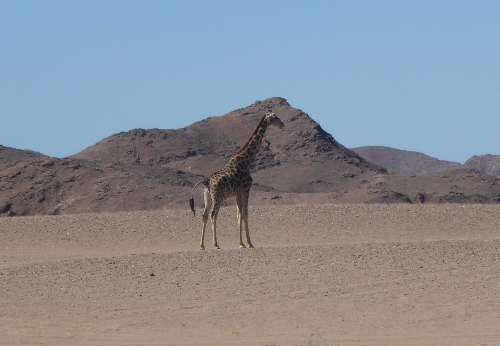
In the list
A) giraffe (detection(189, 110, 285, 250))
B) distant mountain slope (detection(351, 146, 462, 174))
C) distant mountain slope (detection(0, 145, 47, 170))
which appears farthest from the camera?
distant mountain slope (detection(351, 146, 462, 174))

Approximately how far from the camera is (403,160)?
107062mm

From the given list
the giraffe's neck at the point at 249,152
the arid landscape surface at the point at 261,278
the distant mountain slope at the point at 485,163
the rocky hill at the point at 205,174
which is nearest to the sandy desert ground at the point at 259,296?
the arid landscape surface at the point at 261,278

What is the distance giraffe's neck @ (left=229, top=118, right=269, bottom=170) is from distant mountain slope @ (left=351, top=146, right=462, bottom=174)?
8165 cm

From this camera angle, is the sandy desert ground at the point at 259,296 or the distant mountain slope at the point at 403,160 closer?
the sandy desert ground at the point at 259,296

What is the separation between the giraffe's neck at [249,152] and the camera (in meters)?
16.8

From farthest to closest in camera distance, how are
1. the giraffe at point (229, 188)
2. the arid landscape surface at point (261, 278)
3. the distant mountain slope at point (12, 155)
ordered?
1. the distant mountain slope at point (12, 155)
2. the giraffe at point (229, 188)
3. the arid landscape surface at point (261, 278)

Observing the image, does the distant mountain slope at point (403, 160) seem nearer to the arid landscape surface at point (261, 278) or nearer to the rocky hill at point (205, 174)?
the rocky hill at point (205, 174)

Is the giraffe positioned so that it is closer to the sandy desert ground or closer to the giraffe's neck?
the giraffe's neck

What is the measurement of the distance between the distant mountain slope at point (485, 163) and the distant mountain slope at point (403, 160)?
5.21ft

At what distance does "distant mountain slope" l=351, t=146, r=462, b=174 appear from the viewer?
99.9m

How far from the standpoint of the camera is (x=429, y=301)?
10711mm

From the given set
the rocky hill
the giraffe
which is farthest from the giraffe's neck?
the rocky hill

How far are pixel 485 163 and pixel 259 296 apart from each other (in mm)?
88870

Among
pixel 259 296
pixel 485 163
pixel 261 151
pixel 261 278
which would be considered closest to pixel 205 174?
pixel 261 151
